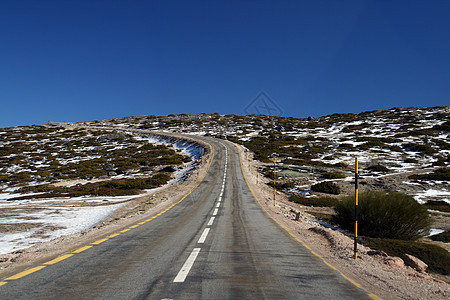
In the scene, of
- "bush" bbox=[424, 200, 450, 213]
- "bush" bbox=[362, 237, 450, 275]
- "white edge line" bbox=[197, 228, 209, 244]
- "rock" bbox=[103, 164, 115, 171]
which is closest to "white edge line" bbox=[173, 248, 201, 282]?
"white edge line" bbox=[197, 228, 209, 244]

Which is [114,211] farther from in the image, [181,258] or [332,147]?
[332,147]

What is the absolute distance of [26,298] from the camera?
3742 mm

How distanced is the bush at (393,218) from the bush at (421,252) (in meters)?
1.65

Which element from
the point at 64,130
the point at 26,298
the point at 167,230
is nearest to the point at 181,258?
the point at 26,298

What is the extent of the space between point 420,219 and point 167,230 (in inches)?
427

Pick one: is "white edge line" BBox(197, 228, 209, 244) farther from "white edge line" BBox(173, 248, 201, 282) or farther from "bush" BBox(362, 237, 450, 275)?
"bush" BBox(362, 237, 450, 275)

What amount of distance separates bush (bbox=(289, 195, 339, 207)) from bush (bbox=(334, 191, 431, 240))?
900cm

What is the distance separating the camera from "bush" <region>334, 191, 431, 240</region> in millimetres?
11188

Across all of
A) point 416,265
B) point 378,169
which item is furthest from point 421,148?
point 416,265

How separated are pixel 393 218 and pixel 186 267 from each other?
34.1ft

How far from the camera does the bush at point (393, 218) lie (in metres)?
11.2

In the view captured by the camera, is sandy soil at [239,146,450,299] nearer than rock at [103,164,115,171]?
Yes

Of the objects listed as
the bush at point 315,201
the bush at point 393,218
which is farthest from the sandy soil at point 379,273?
the bush at point 315,201

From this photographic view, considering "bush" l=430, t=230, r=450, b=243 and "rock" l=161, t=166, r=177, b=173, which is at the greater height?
"rock" l=161, t=166, r=177, b=173
